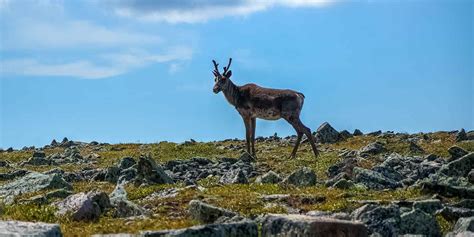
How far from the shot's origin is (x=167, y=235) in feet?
37.2

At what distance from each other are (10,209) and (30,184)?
560 centimetres

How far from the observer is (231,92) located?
41594 millimetres

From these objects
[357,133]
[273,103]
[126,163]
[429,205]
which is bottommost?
[429,205]

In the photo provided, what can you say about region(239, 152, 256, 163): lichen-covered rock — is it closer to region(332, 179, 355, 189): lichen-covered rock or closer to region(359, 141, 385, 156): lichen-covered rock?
region(359, 141, 385, 156): lichen-covered rock

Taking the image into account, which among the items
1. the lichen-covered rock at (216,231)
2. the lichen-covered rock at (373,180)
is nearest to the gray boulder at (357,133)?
the lichen-covered rock at (373,180)

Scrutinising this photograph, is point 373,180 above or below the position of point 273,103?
below

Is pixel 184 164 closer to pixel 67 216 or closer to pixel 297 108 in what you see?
pixel 297 108

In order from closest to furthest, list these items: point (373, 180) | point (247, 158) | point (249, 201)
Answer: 1. point (249, 201)
2. point (373, 180)
3. point (247, 158)

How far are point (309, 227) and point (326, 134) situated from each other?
38869mm

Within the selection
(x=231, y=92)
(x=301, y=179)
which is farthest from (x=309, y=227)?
(x=231, y=92)

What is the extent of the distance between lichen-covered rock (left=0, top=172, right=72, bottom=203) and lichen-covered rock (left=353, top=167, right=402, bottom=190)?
8.31 metres

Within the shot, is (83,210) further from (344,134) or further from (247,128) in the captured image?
(344,134)

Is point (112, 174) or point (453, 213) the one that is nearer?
point (453, 213)

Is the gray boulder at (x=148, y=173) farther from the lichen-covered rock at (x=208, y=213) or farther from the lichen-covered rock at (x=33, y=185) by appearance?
the lichen-covered rock at (x=208, y=213)
